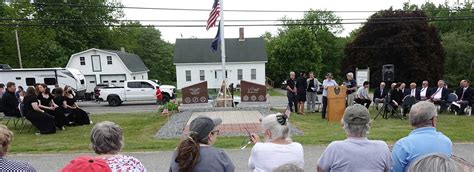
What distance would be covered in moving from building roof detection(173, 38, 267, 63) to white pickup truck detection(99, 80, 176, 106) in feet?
58.0

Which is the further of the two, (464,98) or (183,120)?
(464,98)

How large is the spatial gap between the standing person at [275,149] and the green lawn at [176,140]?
5.08m

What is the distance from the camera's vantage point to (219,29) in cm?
1770

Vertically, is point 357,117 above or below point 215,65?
above

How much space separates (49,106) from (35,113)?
2.47 ft

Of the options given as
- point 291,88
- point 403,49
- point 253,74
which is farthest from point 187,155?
point 253,74

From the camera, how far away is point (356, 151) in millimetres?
3096

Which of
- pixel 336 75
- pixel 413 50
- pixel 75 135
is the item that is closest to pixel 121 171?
pixel 75 135

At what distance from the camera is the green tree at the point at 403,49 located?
122ft

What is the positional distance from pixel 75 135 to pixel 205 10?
13.5 meters

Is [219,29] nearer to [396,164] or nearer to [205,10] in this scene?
[205,10]

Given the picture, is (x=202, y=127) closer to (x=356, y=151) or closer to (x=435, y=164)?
(x=356, y=151)

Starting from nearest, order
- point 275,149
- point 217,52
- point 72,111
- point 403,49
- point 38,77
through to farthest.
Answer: point 275,149 → point 72,111 → point 38,77 → point 403,49 → point 217,52

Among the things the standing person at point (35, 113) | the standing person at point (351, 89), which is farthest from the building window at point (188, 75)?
the standing person at point (35, 113)
